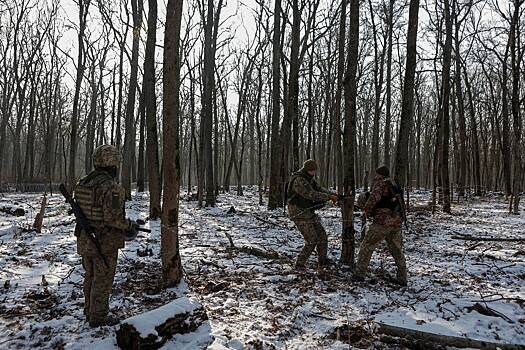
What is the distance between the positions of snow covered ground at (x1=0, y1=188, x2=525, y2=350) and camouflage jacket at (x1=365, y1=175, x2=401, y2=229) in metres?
1.00

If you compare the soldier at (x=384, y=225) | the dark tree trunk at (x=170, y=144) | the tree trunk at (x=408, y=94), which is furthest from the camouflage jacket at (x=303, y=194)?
the tree trunk at (x=408, y=94)

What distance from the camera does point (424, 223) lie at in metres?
12.8

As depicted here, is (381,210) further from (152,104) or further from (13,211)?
(13,211)

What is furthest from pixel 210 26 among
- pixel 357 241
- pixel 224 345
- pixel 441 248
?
pixel 224 345

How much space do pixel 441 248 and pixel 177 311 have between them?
6.92m

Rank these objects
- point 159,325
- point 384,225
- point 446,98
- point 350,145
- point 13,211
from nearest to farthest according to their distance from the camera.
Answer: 1. point 159,325
2. point 384,225
3. point 350,145
4. point 13,211
5. point 446,98

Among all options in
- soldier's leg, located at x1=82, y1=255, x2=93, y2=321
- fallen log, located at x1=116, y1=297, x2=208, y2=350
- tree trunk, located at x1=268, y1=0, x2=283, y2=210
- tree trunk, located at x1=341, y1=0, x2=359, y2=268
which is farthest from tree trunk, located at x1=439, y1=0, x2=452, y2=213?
soldier's leg, located at x1=82, y1=255, x2=93, y2=321

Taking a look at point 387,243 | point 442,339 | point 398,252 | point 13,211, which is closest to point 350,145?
point 387,243

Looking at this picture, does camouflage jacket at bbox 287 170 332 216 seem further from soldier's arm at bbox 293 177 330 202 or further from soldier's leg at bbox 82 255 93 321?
soldier's leg at bbox 82 255 93 321

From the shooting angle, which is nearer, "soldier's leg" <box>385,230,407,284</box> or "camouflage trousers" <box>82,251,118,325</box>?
"camouflage trousers" <box>82,251,118,325</box>

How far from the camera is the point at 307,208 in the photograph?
6609mm

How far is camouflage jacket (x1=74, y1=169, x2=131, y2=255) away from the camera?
423 centimetres

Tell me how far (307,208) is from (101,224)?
347 cm

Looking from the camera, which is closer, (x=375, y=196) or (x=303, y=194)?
(x=375, y=196)
